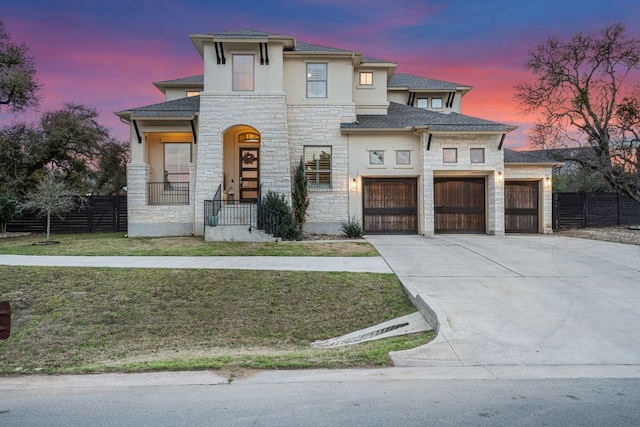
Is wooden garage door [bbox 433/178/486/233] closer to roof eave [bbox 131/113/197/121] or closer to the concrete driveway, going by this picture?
the concrete driveway

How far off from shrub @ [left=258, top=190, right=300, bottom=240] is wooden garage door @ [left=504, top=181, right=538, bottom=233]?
9.79 metres

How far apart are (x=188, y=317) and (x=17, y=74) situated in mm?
17689

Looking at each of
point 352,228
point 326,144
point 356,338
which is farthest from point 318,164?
point 356,338

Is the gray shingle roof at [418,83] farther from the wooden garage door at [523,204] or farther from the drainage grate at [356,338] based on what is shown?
the drainage grate at [356,338]

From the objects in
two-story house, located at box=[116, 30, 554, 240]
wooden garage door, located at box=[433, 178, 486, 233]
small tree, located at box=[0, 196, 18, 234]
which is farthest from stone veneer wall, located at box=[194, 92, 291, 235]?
small tree, located at box=[0, 196, 18, 234]

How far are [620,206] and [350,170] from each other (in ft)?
46.7

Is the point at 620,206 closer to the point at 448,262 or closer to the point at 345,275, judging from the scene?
the point at 448,262

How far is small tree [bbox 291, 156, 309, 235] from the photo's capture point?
16.9 meters

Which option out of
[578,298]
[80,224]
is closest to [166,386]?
[578,298]

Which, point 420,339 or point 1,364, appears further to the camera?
point 420,339

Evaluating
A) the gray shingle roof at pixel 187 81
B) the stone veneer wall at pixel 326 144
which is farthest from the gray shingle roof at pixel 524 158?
the gray shingle roof at pixel 187 81

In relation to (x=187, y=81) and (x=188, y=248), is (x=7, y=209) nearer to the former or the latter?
(x=187, y=81)

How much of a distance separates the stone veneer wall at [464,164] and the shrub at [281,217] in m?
5.64

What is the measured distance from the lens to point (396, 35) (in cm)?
2058
